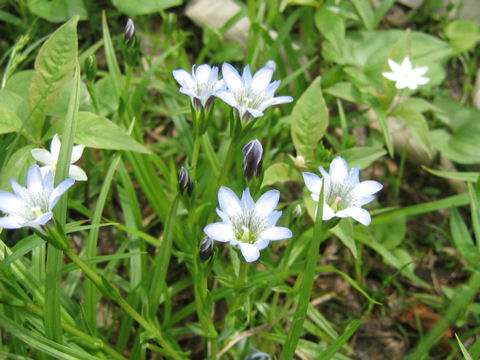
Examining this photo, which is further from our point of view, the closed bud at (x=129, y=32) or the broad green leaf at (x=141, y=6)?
the broad green leaf at (x=141, y=6)

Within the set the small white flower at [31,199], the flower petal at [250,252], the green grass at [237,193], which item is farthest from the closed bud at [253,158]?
the small white flower at [31,199]

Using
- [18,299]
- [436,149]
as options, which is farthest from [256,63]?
[18,299]

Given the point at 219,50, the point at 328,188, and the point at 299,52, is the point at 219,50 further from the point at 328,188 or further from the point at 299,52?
the point at 328,188

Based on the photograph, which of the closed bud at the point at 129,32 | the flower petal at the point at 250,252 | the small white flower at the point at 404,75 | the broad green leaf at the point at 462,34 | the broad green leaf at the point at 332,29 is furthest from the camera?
the broad green leaf at the point at 462,34

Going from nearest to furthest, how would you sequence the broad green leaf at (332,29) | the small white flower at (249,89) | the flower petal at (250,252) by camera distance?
the flower petal at (250,252)
the small white flower at (249,89)
the broad green leaf at (332,29)

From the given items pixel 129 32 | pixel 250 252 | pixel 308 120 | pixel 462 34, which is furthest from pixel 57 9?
pixel 462 34

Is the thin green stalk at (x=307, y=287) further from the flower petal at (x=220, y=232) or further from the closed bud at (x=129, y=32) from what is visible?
the closed bud at (x=129, y=32)

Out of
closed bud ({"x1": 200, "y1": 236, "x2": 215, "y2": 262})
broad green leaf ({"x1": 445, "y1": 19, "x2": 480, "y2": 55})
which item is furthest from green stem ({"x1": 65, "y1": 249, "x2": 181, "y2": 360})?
broad green leaf ({"x1": 445, "y1": 19, "x2": 480, "y2": 55})

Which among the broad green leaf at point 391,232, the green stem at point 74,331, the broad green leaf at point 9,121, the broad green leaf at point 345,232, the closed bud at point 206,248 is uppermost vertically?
the broad green leaf at point 9,121

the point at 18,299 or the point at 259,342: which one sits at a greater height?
the point at 18,299
